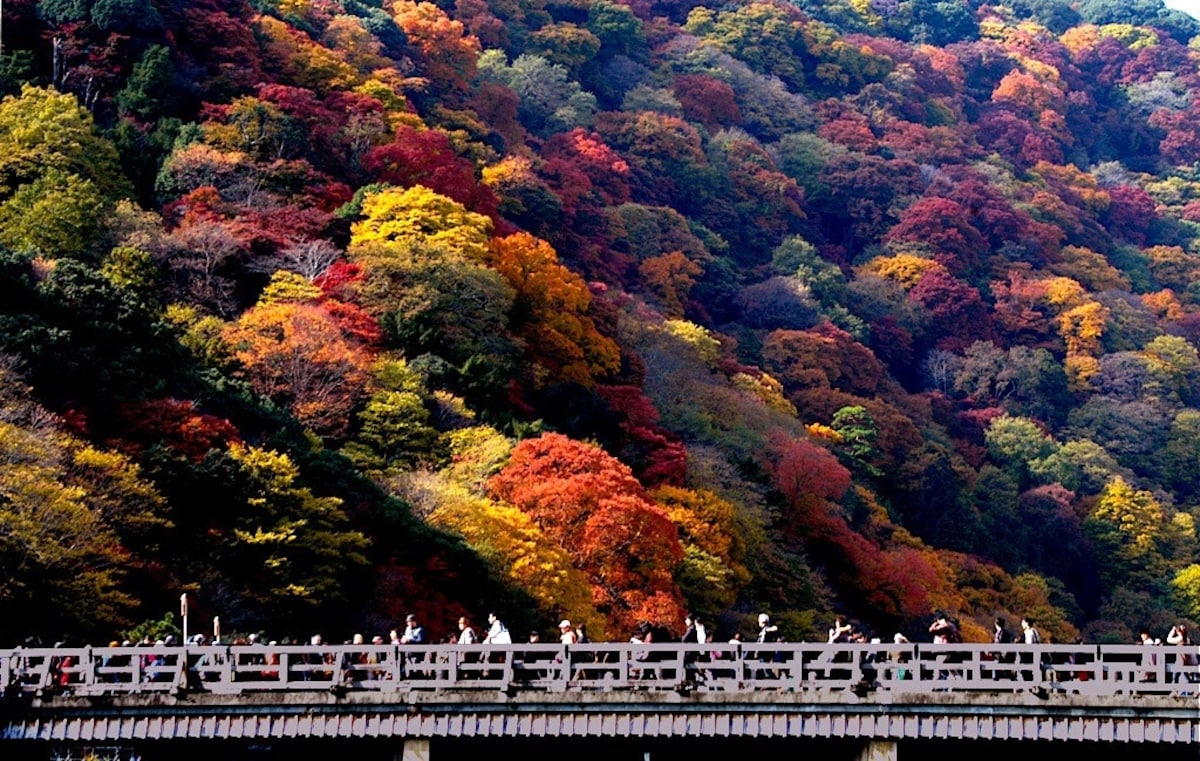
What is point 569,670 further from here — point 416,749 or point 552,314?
point 552,314

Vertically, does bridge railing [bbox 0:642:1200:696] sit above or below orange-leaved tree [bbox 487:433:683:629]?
below

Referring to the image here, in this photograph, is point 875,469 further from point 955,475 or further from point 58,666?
point 58,666

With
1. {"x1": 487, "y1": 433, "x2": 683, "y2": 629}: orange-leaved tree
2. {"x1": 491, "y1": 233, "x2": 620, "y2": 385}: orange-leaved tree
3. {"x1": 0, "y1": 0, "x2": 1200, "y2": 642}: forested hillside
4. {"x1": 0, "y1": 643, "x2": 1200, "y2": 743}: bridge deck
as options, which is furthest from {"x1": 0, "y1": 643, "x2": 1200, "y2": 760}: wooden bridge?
{"x1": 491, "y1": 233, "x2": 620, "y2": 385}: orange-leaved tree

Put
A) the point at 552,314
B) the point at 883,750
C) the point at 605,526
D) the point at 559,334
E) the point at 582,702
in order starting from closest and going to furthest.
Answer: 1. the point at 582,702
2. the point at 883,750
3. the point at 605,526
4. the point at 559,334
5. the point at 552,314

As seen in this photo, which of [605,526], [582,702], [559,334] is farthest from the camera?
[559,334]

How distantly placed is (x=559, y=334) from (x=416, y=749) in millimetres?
40847

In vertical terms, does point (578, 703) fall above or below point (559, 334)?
below

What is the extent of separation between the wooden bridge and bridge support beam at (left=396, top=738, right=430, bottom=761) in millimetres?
21

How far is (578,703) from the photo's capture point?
2839cm

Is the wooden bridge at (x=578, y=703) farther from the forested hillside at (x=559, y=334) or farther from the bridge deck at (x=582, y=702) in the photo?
the forested hillside at (x=559, y=334)

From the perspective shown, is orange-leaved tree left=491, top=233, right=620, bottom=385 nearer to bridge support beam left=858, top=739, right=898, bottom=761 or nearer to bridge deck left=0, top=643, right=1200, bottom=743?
bridge deck left=0, top=643, right=1200, bottom=743

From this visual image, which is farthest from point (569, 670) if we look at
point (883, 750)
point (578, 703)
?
point (883, 750)

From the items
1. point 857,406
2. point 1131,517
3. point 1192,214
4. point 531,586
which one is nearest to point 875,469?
point 857,406

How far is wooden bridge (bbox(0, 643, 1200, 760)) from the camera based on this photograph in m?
28.2
